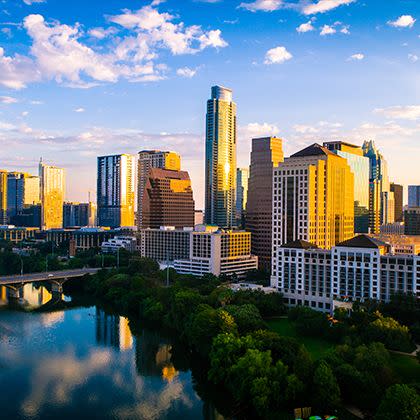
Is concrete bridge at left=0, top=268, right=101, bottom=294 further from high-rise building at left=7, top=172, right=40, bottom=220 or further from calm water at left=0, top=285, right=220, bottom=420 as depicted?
high-rise building at left=7, top=172, right=40, bottom=220

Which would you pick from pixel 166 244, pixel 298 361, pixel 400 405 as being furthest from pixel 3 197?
pixel 400 405

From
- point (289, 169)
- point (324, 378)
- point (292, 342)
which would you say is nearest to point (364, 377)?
point (324, 378)

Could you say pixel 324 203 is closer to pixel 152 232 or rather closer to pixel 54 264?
pixel 152 232

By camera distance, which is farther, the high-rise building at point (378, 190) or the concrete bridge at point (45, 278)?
the high-rise building at point (378, 190)

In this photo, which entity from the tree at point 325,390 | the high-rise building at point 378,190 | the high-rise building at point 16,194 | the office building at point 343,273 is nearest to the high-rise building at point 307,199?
the office building at point 343,273

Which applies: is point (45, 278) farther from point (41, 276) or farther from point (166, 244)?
point (166, 244)

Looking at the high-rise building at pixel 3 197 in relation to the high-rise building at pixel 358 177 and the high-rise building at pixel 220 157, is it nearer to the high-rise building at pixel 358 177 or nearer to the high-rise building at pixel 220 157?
the high-rise building at pixel 220 157

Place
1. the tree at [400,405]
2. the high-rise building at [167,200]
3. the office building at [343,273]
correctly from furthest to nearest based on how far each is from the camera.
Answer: the high-rise building at [167,200], the office building at [343,273], the tree at [400,405]
